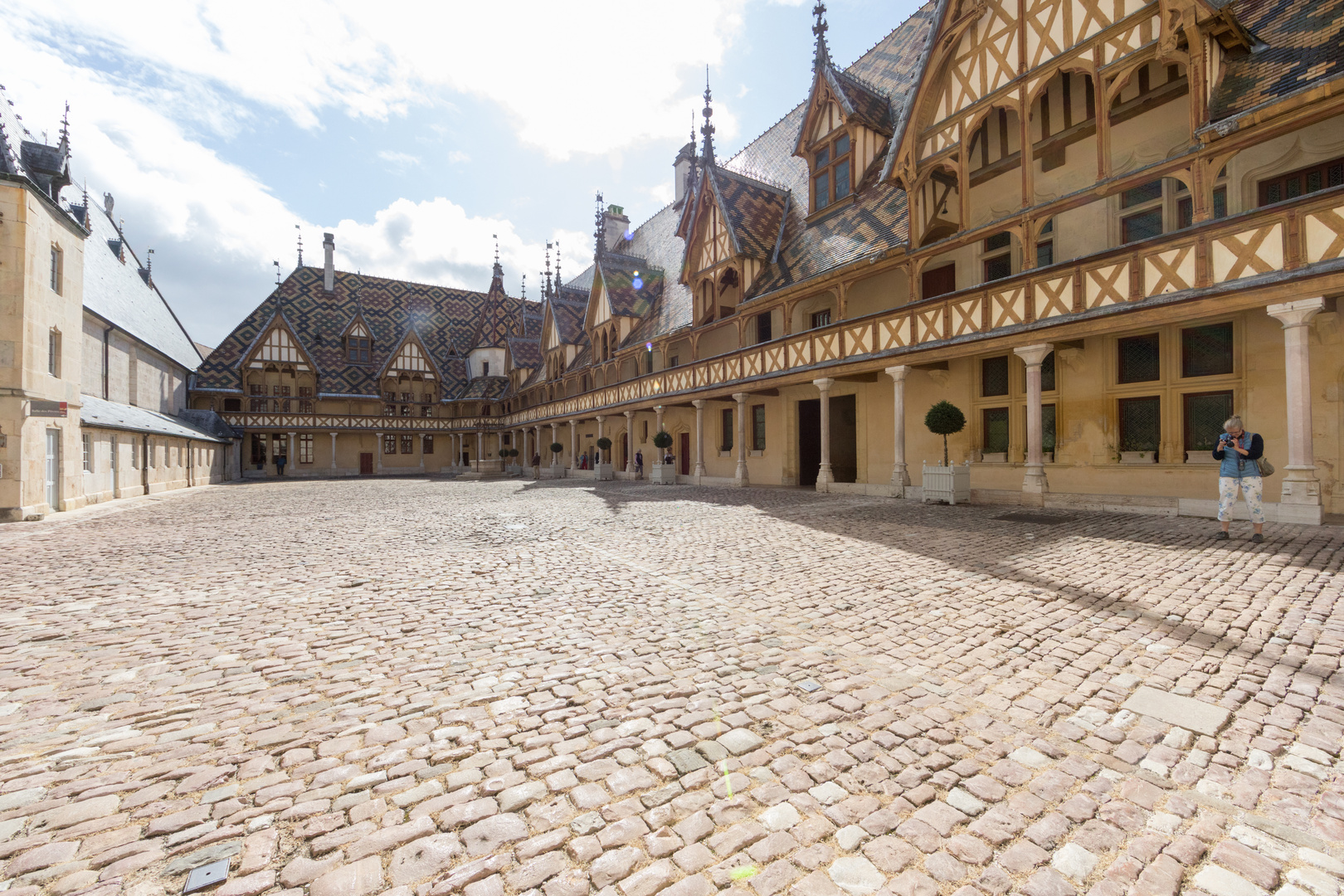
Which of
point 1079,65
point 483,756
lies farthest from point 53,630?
point 1079,65

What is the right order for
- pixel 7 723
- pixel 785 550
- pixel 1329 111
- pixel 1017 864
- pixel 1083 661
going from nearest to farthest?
pixel 1017 864, pixel 7 723, pixel 1083 661, pixel 785 550, pixel 1329 111

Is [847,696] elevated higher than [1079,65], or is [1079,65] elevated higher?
[1079,65]

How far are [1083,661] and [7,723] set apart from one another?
5998 mm

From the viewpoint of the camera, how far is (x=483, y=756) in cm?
250

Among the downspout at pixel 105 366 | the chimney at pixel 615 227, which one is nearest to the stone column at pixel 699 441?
the chimney at pixel 615 227

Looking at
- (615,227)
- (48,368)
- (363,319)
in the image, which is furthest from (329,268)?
(48,368)

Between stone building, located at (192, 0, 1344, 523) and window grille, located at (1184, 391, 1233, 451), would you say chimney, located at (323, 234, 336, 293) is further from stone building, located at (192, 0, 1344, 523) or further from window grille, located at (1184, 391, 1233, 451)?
window grille, located at (1184, 391, 1233, 451)

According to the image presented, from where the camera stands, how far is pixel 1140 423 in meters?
10.8

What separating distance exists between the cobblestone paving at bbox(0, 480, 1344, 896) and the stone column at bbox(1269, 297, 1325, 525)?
102 inches

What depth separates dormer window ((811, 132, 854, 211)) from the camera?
16.7m

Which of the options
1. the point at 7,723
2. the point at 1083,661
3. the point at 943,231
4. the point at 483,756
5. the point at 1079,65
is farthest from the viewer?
the point at 943,231

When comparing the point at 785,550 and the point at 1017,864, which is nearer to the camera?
the point at 1017,864

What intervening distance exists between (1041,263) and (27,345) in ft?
73.0

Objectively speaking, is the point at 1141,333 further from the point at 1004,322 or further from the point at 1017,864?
the point at 1017,864
